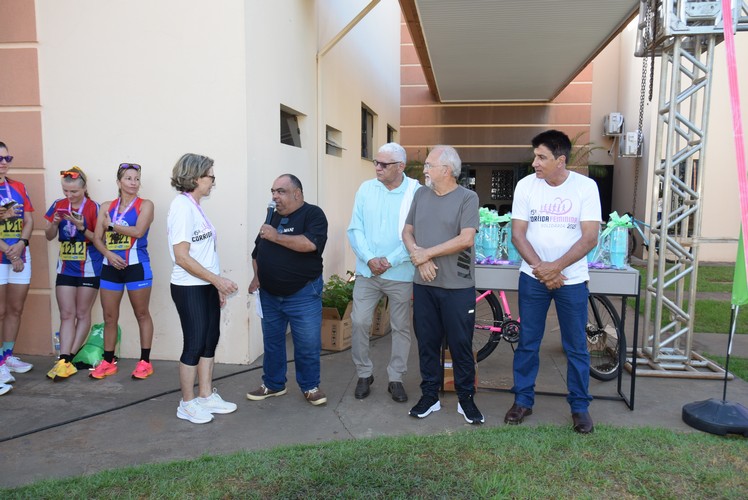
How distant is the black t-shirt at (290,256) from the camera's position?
406 centimetres

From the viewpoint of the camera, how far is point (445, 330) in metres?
4.04

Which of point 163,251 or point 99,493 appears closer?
point 99,493

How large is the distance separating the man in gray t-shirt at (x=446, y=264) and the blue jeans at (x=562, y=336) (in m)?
0.38

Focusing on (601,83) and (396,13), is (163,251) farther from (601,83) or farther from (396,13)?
(601,83)

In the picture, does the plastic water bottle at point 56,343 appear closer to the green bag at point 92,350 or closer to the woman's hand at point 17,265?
the green bag at point 92,350

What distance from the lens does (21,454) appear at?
3531 mm

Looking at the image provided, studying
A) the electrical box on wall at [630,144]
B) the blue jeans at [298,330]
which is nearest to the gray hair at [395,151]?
the blue jeans at [298,330]

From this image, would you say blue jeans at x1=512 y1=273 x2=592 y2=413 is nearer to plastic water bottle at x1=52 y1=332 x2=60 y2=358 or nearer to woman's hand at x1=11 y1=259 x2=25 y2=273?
woman's hand at x1=11 y1=259 x2=25 y2=273

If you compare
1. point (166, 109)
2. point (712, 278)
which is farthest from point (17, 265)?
point (712, 278)

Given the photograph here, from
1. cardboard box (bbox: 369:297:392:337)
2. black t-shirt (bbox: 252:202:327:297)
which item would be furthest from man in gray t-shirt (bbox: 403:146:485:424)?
cardboard box (bbox: 369:297:392:337)

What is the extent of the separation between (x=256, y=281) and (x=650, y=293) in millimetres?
3748

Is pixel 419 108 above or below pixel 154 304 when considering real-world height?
above

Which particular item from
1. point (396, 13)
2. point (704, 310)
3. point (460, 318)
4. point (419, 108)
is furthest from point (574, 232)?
point (419, 108)

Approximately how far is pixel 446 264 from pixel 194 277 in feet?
5.65
